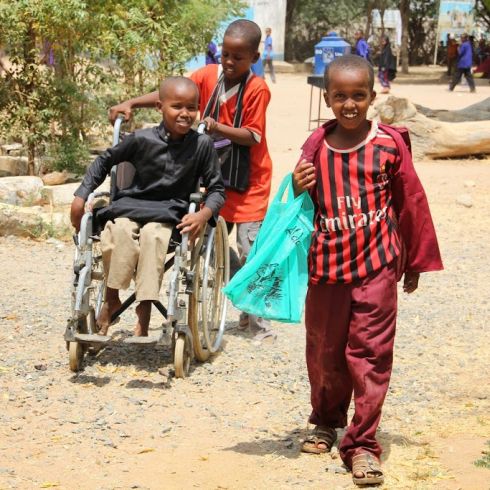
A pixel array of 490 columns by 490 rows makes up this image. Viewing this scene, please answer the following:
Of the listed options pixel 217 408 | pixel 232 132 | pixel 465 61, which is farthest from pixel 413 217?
pixel 465 61

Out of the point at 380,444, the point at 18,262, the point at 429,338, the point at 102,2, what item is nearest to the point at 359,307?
the point at 380,444

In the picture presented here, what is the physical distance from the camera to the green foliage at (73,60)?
1022cm

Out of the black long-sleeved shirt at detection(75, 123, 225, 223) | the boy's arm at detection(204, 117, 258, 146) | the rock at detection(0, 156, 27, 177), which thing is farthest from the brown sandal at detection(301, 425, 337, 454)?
the rock at detection(0, 156, 27, 177)

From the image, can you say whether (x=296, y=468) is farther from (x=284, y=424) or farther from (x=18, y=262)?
(x=18, y=262)

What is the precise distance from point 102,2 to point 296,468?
27.6 ft

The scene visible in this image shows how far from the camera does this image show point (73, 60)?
36.3ft

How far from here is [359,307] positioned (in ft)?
12.9

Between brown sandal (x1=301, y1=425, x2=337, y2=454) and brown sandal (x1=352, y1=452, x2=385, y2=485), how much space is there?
30cm

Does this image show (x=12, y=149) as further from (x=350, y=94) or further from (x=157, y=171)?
(x=350, y=94)

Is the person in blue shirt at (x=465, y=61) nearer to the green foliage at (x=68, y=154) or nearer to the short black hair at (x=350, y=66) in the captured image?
the green foliage at (x=68, y=154)

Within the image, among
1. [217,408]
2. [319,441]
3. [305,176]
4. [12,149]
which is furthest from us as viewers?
[12,149]

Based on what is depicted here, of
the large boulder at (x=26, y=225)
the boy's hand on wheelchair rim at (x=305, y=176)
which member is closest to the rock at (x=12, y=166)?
the large boulder at (x=26, y=225)

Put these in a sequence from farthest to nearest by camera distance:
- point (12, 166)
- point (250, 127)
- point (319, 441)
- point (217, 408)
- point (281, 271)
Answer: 1. point (12, 166)
2. point (250, 127)
3. point (217, 408)
4. point (319, 441)
5. point (281, 271)

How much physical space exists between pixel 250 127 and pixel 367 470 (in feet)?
7.72
